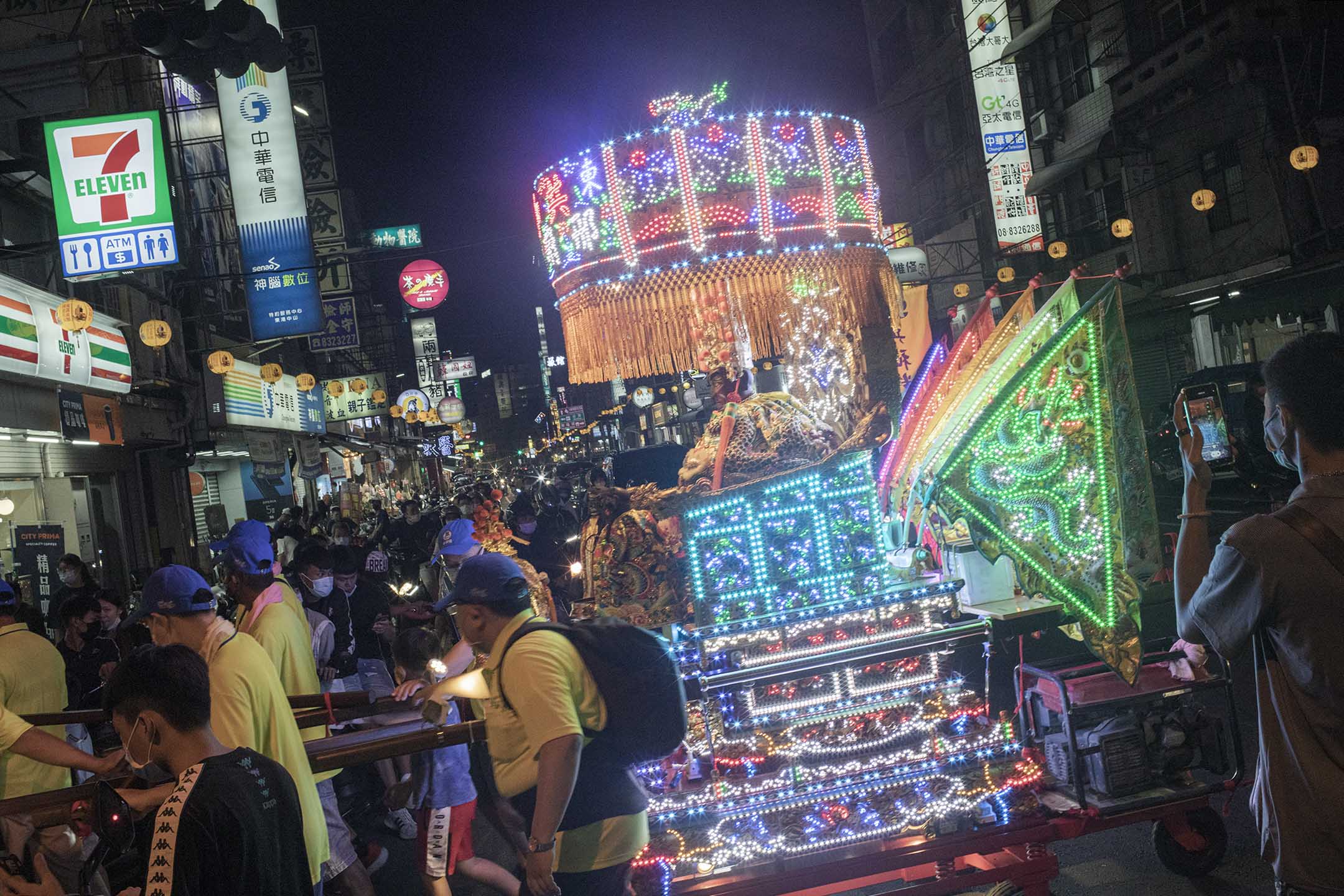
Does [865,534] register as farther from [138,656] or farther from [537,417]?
[537,417]

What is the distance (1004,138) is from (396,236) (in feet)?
64.4

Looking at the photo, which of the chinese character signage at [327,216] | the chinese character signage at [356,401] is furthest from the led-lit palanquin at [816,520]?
the chinese character signage at [356,401]

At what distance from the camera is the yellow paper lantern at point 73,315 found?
37.7 ft

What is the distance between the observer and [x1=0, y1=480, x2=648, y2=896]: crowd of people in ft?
8.66

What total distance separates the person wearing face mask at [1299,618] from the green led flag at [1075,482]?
1.87 metres

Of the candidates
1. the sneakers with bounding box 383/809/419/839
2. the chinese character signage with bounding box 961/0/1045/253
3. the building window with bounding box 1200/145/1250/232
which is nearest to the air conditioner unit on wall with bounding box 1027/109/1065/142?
the chinese character signage with bounding box 961/0/1045/253

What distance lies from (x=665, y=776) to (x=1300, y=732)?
3015 millimetres

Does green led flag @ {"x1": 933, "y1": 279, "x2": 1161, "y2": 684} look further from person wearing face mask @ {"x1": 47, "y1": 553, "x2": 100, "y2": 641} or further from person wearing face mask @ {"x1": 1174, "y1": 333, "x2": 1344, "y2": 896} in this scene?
person wearing face mask @ {"x1": 47, "y1": 553, "x2": 100, "y2": 641}

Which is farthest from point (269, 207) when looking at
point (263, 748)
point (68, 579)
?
point (263, 748)

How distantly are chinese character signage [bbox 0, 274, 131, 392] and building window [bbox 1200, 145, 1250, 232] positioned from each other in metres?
23.6

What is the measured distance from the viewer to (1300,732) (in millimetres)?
2504

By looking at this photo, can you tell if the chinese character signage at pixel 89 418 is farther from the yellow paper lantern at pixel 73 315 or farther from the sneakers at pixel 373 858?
the sneakers at pixel 373 858

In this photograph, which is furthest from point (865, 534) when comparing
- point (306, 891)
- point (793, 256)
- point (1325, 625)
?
point (306, 891)

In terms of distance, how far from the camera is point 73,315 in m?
11.5
